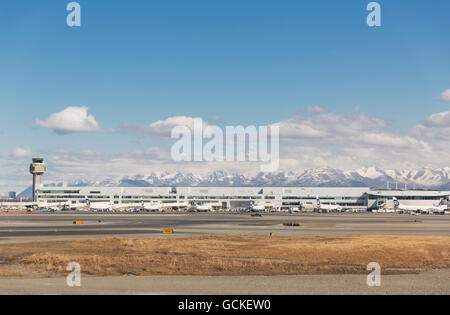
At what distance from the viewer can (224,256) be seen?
5197 centimetres

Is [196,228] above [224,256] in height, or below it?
below

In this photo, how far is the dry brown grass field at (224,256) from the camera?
42.3m

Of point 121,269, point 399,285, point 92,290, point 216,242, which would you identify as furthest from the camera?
point 216,242

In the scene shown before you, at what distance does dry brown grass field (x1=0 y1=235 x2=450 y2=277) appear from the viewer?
4231 cm

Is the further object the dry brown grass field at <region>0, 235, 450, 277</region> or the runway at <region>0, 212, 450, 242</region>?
the runway at <region>0, 212, 450, 242</region>

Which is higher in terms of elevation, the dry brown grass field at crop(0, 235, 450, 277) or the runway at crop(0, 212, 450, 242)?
the dry brown grass field at crop(0, 235, 450, 277)

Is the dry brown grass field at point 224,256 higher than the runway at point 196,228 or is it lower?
higher

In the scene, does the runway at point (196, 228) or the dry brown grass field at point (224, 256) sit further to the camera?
the runway at point (196, 228)
